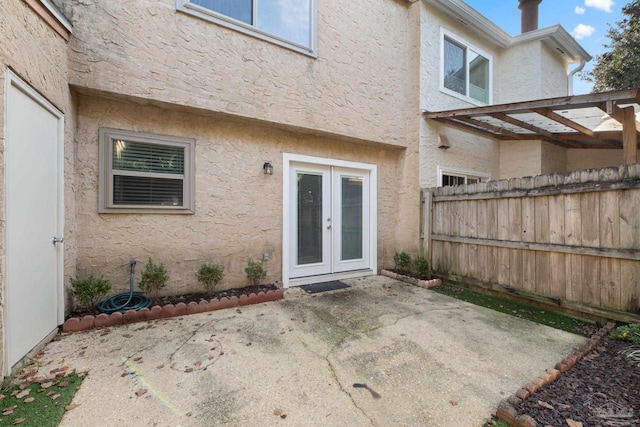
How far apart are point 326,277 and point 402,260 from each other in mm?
1858

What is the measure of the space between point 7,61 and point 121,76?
140cm

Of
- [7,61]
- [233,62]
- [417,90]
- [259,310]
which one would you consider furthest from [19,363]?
[417,90]

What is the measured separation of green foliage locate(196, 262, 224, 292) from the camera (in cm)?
438

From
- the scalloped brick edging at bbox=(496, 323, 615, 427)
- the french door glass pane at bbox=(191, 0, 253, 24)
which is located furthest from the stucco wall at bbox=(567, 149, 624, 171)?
the french door glass pane at bbox=(191, 0, 253, 24)

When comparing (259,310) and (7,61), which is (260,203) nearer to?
(259,310)

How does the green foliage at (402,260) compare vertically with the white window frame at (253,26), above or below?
below

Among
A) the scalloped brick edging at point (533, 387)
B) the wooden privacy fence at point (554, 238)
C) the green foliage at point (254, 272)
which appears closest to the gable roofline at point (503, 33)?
the wooden privacy fence at point (554, 238)

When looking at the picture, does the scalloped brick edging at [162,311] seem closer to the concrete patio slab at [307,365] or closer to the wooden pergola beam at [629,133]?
the concrete patio slab at [307,365]

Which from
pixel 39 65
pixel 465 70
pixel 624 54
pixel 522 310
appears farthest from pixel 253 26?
pixel 624 54

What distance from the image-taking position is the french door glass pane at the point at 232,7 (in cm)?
430

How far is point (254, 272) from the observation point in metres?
4.84

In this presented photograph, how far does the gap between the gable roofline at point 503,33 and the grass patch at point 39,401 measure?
29.3 ft

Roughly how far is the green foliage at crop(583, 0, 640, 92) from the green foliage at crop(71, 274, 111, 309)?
16.1 metres

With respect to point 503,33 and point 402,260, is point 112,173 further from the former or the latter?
point 503,33
